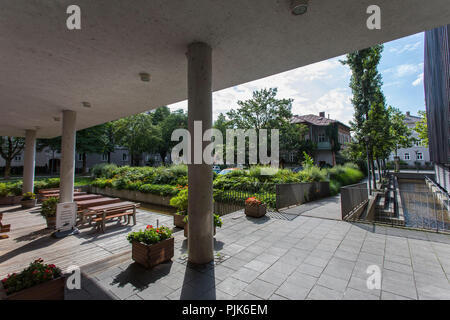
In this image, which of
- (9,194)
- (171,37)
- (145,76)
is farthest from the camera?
(9,194)

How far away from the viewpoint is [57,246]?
5.33m

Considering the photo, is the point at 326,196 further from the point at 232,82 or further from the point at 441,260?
the point at 232,82

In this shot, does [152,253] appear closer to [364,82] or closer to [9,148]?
[364,82]

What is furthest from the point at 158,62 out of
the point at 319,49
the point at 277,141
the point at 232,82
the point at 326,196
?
the point at 277,141

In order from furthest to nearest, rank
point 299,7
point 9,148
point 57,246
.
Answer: point 9,148
point 57,246
point 299,7

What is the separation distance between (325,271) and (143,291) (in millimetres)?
2950

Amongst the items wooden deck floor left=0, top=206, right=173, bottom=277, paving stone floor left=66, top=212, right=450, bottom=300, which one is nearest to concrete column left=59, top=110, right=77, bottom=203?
wooden deck floor left=0, top=206, right=173, bottom=277

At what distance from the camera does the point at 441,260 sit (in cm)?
391

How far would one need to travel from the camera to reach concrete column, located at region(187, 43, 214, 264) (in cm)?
371

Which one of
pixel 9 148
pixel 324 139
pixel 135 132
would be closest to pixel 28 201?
pixel 135 132

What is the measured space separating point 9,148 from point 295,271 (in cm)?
3562

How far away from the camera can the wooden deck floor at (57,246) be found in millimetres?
4480

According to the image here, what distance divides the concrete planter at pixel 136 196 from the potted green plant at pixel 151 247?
760cm
